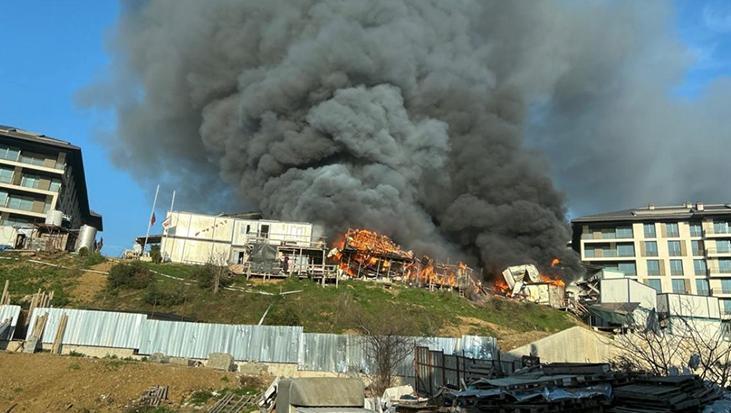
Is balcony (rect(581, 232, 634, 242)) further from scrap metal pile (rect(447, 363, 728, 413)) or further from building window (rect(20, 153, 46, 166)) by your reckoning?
building window (rect(20, 153, 46, 166))

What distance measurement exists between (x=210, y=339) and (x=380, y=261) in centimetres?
2322

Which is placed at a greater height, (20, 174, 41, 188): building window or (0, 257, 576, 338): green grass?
(20, 174, 41, 188): building window

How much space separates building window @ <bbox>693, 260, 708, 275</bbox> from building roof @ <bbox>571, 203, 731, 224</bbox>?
17.7ft

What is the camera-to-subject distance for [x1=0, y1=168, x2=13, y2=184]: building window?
186 feet

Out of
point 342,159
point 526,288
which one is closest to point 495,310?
point 526,288

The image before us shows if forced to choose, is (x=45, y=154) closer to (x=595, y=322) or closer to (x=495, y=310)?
(x=495, y=310)

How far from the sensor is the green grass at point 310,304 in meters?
32.8

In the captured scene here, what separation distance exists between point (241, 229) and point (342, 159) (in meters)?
14.7

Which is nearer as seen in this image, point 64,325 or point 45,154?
point 64,325

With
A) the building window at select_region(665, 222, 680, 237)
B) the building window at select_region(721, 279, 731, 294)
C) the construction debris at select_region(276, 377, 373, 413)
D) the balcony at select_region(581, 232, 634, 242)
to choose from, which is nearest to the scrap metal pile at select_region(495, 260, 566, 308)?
the balcony at select_region(581, 232, 634, 242)

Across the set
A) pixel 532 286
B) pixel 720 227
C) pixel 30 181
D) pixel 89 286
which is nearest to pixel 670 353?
pixel 532 286

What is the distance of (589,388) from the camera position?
14.1m

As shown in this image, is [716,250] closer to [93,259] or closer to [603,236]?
[603,236]

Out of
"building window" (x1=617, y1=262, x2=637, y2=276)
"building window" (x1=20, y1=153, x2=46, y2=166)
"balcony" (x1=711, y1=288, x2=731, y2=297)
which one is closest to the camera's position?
"building window" (x1=20, y1=153, x2=46, y2=166)
